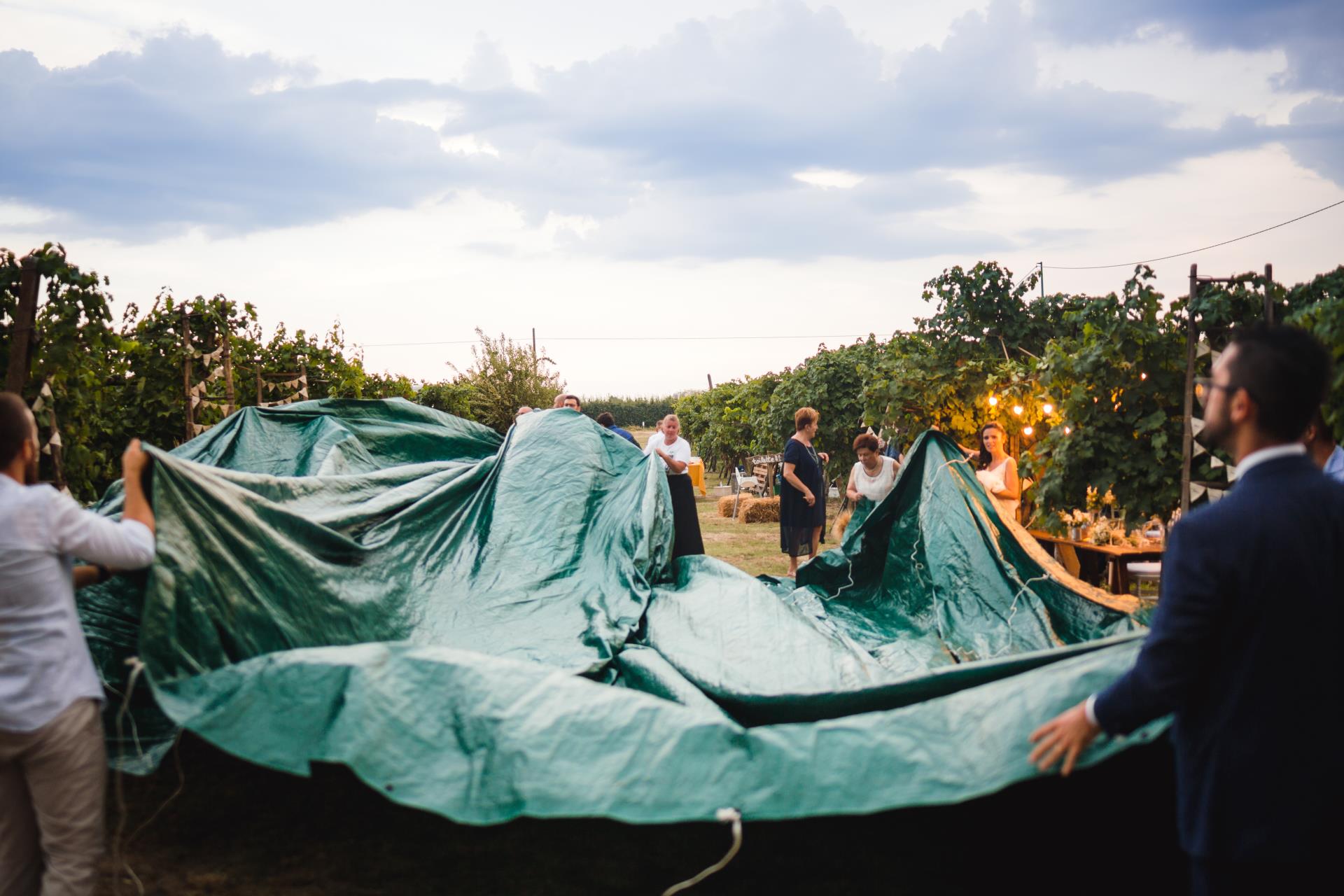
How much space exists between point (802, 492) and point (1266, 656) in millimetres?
6801

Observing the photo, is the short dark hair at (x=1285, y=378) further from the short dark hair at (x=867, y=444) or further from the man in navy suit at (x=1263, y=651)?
the short dark hair at (x=867, y=444)

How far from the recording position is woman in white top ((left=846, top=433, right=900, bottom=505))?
7.04m

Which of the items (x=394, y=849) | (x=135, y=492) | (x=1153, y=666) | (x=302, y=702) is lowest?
(x=394, y=849)

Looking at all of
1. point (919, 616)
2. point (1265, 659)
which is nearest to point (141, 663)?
point (1265, 659)

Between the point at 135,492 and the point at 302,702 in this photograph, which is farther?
the point at 135,492

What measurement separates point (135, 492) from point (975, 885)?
2.99 m

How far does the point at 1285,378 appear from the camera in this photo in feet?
5.55

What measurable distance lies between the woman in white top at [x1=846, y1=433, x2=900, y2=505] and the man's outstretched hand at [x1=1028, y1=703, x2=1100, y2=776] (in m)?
5.00

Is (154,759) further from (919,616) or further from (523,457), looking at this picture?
(919,616)

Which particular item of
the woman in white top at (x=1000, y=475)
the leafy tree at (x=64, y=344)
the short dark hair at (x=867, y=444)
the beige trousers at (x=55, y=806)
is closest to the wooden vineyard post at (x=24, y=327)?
the leafy tree at (x=64, y=344)

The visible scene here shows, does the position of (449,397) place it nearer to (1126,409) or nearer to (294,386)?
(294,386)

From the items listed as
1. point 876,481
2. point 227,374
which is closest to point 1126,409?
point 876,481

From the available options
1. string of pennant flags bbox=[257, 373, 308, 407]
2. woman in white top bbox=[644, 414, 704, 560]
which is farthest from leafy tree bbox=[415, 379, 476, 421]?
woman in white top bbox=[644, 414, 704, 560]

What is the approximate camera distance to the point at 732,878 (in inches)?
114
